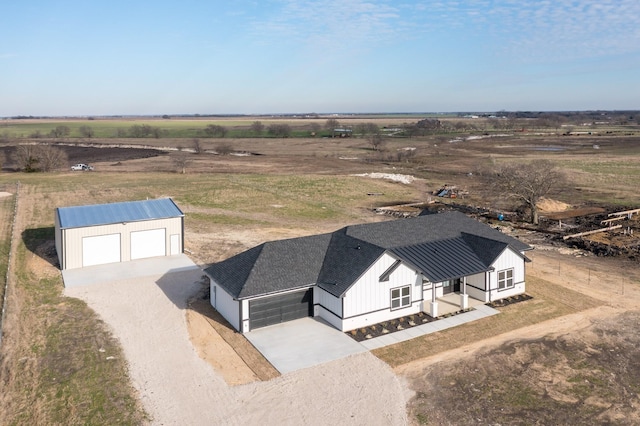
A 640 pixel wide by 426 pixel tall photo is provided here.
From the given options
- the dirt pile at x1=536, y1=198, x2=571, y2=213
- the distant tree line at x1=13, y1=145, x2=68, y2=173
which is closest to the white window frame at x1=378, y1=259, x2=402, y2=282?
the dirt pile at x1=536, y1=198, x2=571, y2=213

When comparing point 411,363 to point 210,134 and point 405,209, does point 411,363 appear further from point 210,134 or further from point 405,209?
point 210,134

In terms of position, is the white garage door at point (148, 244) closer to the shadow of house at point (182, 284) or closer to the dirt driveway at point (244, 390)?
the shadow of house at point (182, 284)

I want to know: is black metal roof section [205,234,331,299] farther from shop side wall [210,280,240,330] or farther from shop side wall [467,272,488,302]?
→ shop side wall [467,272,488,302]

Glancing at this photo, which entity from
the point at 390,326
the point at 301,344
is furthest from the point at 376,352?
the point at 301,344

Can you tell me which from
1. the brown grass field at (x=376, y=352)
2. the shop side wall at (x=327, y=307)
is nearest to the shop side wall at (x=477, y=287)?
the brown grass field at (x=376, y=352)

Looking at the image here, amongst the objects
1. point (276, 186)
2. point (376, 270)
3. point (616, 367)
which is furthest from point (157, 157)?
point (616, 367)
